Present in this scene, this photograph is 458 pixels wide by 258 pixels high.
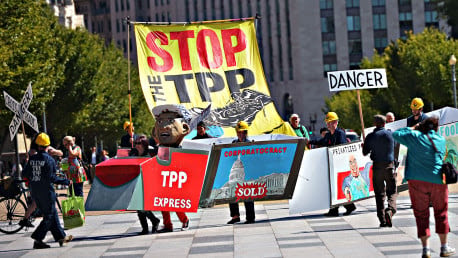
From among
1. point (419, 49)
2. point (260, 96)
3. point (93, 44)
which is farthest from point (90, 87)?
point (260, 96)

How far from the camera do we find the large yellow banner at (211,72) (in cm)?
2166

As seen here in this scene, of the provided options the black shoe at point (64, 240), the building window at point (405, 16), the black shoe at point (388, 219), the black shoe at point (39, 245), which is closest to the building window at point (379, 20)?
the building window at point (405, 16)

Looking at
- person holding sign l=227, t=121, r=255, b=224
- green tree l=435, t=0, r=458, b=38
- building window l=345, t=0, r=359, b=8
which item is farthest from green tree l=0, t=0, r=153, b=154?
building window l=345, t=0, r=359, b=8

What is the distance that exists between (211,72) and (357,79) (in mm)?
4093

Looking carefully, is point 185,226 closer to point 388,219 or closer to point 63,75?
point 388,219

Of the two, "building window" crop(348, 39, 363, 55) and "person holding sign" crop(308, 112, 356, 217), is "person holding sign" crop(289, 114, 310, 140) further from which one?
"building window" crop(348, 39, 363, 55)

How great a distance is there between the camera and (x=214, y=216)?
20.5m

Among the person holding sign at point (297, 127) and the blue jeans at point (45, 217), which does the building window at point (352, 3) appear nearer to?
the person holding sign at point (297, 127)

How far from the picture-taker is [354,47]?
136 m

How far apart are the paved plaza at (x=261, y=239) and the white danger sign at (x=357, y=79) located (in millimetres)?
2227

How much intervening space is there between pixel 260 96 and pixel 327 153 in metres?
4.28

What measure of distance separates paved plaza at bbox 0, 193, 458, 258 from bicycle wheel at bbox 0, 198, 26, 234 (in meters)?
0.19

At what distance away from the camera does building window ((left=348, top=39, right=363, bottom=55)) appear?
135750mm

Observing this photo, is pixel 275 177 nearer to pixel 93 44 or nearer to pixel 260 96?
pixel 260 96
